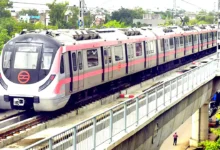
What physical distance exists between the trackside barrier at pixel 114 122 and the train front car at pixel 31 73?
3042 millimetres

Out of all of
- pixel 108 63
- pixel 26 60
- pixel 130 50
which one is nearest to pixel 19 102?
pixel 26 60

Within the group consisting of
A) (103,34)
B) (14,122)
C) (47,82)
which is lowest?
(14,122)

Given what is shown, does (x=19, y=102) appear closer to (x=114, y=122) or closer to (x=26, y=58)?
(x=26, y=58)

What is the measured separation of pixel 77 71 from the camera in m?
17.6

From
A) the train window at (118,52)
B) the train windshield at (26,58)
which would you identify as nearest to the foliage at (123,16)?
the train window at (118,52)

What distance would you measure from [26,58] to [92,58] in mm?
3633

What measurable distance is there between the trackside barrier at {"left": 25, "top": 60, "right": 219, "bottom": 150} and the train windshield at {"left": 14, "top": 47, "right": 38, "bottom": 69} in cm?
397

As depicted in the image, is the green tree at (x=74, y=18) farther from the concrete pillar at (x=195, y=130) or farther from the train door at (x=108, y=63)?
the train door at (x=108, y=63)

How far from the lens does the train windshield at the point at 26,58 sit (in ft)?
53.6

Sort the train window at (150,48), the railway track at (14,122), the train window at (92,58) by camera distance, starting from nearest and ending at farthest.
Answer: the railway track at (14,122)
the train window at (92,58)
the train window at (150,48)

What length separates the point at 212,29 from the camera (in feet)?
161

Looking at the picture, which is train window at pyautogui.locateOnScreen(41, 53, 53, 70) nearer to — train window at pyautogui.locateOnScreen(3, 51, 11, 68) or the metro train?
the metro train

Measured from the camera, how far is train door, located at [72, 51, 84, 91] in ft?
57.2

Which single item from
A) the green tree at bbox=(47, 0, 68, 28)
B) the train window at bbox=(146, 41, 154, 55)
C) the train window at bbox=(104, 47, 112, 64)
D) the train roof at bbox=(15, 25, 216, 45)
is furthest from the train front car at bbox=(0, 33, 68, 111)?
the green tree at bbox=(47, 0, 68, 28)
